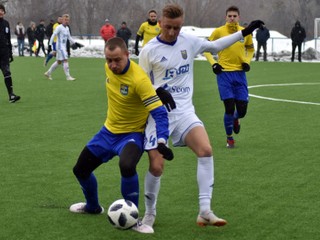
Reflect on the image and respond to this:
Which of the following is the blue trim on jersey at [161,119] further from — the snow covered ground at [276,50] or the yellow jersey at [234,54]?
the snow covered ground at [276,50]

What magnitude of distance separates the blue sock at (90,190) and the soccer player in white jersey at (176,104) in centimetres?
57

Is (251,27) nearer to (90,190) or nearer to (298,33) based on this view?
(90,190)

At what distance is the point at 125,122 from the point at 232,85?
5.08 metres

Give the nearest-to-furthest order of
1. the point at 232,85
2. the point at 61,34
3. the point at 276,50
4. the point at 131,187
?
the point at 131,187 < the point at 232,85 < the point at 61,34 < the point at 276,50

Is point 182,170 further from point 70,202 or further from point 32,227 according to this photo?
point 32,227

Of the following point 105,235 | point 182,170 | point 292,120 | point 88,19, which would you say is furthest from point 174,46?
point 88,19

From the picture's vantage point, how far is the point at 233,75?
1154 cm

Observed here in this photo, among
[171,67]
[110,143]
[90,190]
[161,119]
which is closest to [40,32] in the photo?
[90,190]

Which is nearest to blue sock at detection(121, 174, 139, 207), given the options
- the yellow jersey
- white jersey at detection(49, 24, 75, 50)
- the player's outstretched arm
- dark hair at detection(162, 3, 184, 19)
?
dark hair at detection(162, 3, 184, 19)

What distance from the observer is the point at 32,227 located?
671 cm

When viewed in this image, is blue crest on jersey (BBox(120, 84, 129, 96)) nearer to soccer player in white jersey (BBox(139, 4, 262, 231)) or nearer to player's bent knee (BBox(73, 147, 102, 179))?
soccer player in white jersey (BBox(139, 4, 262, 231))

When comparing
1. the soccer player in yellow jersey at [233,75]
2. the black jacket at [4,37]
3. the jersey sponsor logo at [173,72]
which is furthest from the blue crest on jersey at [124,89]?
the black jacket at [4,37]

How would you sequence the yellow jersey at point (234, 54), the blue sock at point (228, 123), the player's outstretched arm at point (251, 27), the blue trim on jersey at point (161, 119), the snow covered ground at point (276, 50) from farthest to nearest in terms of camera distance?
the snow covered ground at point (276, 50) → the yellow jersey at point (234, 54) → the blue sock at point (228, 123) → the player's outstretched arm at point (251, 27) → the blue trim on jersey at point (161, 119)

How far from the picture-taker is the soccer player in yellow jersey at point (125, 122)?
6.34 m
